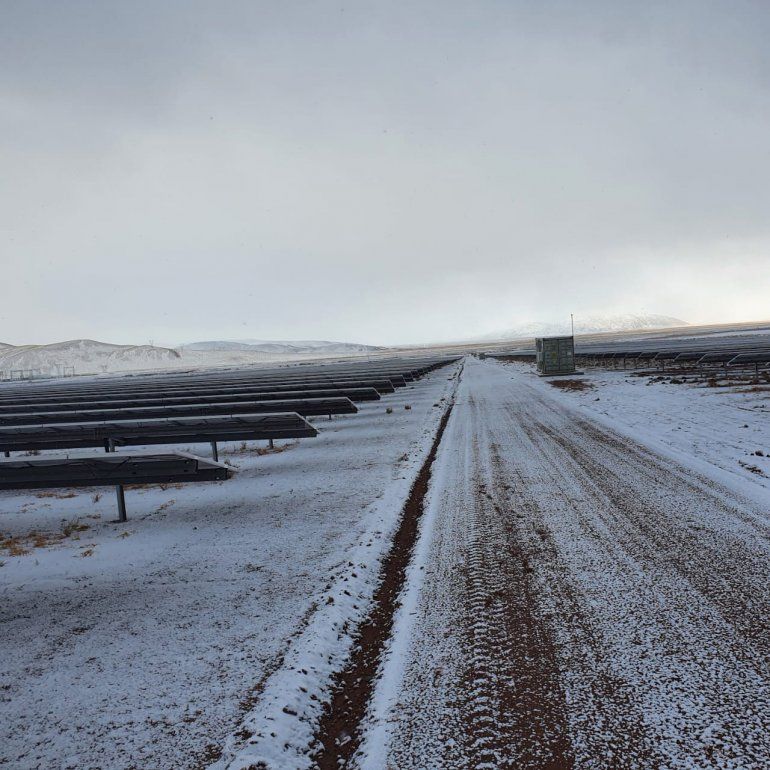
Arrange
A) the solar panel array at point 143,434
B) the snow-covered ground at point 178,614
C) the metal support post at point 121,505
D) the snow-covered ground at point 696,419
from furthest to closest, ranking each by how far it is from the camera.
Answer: the snow-covered ground at point 696,419 → the metal support post at point 121,505 → the solar panel array at point 143,434 → the snow-covered ground at point 178,614

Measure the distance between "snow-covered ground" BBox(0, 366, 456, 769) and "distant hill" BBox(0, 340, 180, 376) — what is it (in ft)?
521

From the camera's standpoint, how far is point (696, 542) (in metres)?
4.37

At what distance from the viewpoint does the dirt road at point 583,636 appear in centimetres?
227

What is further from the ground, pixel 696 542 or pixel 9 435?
pixel 9 435

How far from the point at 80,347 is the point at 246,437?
619ft

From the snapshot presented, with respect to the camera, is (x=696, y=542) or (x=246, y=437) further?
(x=246, y=437)

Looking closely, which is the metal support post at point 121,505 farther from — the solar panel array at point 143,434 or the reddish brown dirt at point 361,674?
the reddish brown dirt at point 361,674

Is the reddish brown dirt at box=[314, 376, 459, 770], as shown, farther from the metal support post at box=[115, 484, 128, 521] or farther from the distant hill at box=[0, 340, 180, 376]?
the distant hill at box=[0, 340, 180, 376]

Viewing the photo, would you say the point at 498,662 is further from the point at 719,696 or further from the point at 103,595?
the point at 103,595

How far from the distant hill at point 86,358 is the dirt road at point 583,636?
531 feet

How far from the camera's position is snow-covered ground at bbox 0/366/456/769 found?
99.5 inches

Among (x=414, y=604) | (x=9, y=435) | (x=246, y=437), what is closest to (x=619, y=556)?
(x=414, y=604)

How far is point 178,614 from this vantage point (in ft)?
12.2

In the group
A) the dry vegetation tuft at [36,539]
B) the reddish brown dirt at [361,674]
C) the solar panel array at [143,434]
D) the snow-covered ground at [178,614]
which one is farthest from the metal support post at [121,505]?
the reddish brown dirt at [361,674]
